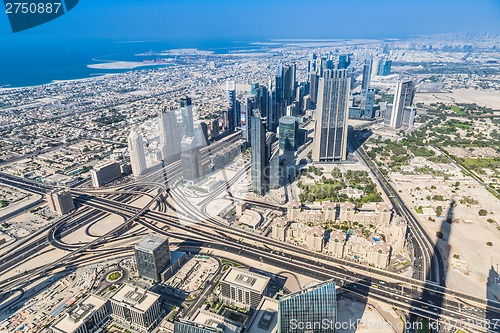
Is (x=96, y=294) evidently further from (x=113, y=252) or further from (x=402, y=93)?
(x=402, y=93)

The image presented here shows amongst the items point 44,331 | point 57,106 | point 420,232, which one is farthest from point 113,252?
point 57,106

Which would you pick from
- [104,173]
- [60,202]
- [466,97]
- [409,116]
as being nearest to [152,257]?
[60,202]

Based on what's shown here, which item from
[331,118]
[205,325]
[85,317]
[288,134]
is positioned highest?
[331,118]

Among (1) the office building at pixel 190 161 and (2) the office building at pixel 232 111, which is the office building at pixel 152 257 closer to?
(1) the office building at pixel 190 161

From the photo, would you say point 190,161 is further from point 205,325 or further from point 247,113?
point 205,325

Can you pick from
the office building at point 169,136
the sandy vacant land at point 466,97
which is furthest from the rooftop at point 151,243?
the sandy vacant land at point 466,97

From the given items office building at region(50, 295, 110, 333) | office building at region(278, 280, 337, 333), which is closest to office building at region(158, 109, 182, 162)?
office building at region(50, 295, 110, 333)
